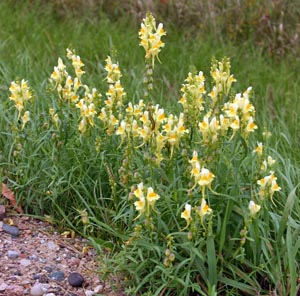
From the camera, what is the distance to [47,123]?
151 inches

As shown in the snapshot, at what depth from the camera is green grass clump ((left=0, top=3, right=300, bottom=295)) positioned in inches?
121

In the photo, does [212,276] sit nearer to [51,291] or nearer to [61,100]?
[51,291]

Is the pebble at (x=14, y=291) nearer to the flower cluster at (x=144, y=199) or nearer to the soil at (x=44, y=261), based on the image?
the soil at (x=44, y=261)

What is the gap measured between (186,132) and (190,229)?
1.60ft

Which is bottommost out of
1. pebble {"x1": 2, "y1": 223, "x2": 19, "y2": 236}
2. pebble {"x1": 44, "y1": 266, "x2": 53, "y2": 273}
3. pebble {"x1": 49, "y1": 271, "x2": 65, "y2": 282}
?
pebble {"x1": 49, "y1": 271, "x2": 65, "y2": 282}

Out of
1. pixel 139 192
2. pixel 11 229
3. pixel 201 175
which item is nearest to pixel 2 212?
pixel 11 229

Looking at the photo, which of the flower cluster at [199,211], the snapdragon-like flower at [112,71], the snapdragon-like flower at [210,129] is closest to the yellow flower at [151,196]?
the flower cluster at [199,211]

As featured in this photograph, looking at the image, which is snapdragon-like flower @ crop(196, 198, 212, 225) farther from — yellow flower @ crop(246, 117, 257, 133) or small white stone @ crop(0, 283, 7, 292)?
small white stone @ crop(0, 283, 7, 292)

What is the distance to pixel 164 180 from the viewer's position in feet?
11.2

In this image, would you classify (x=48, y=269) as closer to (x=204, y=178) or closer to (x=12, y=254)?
(x=12, y=254)

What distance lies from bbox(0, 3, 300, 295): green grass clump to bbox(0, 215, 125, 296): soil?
85 mm

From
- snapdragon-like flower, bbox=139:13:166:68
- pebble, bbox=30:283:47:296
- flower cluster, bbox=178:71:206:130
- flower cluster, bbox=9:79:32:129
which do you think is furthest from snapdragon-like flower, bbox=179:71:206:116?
pebble, bbox=30:283:47:296

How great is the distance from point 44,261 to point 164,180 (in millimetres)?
663

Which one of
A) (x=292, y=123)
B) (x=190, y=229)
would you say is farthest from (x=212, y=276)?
(x=292, y=123)
